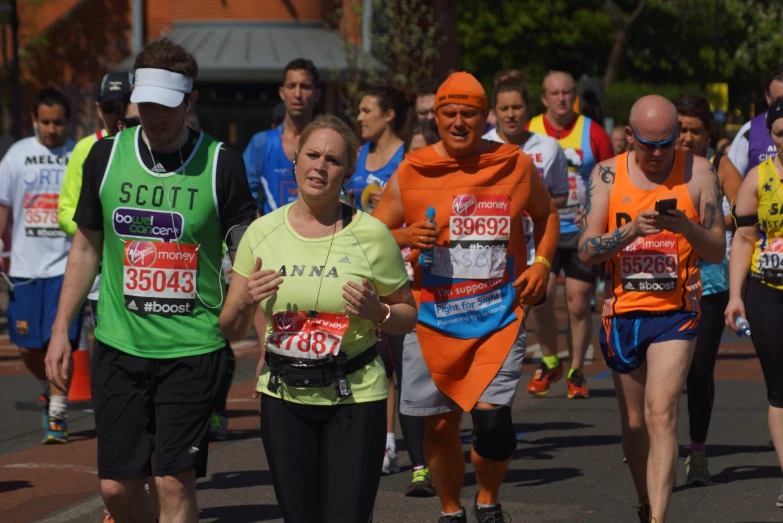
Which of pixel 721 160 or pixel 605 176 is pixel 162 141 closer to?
pixel 605 176

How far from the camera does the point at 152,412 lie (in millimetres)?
5211

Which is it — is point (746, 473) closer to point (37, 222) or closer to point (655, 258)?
point (655, 258)

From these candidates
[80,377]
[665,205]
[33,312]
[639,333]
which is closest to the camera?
[665,205]

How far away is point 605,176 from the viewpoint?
20.8 ft

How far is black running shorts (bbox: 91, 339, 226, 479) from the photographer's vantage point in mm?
5102

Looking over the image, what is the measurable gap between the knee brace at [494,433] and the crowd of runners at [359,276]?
0.01m

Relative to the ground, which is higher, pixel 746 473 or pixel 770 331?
pixel 770 331

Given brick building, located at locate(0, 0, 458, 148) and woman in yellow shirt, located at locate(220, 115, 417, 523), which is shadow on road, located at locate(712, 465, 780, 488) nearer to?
woman in yellow shirt, located at locate(220, 115, 417, 523)

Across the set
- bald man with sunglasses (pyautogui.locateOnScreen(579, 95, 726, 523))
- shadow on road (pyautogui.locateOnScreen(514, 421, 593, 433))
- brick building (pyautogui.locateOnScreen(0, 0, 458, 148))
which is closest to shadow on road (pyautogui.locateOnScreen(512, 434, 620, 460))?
shadow on road (pyautogui.locateOnScreen(514, 421, 593, 433))

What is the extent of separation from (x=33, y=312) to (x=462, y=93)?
4.07 metres

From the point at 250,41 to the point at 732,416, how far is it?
21.9 metres

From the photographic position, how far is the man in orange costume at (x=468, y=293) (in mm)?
6297

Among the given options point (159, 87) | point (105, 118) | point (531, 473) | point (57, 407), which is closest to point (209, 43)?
point (57, 407)

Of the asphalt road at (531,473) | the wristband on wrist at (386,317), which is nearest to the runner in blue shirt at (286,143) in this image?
the asphalt road at (531,473)
